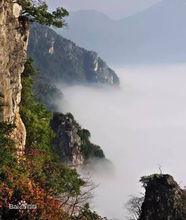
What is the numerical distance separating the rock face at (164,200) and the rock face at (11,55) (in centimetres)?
1181

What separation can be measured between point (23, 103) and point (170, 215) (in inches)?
775

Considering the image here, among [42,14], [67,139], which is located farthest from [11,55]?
[67,139]

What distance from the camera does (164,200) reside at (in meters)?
44.7

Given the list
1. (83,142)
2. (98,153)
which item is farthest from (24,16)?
(98,153)

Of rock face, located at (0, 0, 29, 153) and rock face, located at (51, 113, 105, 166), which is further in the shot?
rock face, located at (51, 113, 105, 166)

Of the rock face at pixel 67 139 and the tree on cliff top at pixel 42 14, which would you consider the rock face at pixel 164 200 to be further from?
the rock face at pixel 67 139

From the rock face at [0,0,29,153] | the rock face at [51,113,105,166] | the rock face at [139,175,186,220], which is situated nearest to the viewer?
the rock face at [0,0,29,153]

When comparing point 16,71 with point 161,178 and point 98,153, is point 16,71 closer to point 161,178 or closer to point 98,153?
point 161,178

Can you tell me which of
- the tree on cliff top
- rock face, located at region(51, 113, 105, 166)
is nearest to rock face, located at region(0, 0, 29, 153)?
the tree on cliff top

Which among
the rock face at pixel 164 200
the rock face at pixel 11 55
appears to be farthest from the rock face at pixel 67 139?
the rock face at pixel 11 55

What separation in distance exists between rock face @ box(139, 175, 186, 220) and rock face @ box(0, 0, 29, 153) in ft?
38.8

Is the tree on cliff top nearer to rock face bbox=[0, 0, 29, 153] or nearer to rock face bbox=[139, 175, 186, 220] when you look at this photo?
rock face bbox=[0, 0, 29, 153]

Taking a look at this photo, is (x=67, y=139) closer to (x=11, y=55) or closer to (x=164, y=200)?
(x=164, y=200)

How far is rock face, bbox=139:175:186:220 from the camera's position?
43938mm
